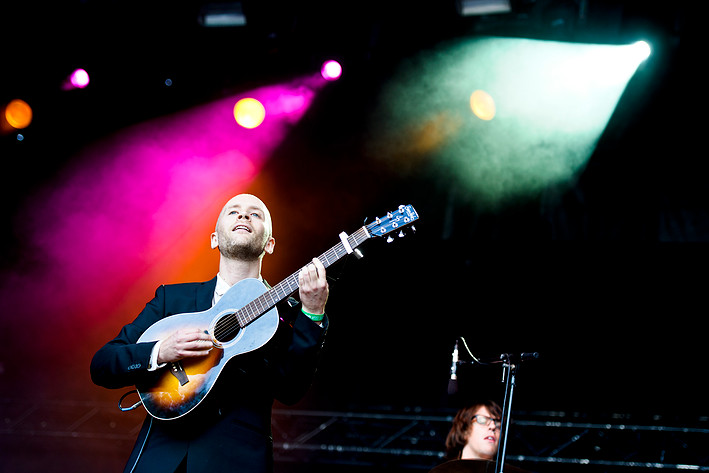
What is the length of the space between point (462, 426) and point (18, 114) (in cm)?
557

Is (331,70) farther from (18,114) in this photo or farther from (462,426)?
(462,426)

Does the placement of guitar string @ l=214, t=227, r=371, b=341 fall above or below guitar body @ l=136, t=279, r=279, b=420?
above

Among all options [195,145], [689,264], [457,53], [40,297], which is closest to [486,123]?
[457,53]

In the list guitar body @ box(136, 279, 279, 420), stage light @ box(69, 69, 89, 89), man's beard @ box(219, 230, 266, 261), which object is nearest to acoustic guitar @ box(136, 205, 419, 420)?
guitar body @ box(136, 279, 279, 420)

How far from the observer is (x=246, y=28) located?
6.12 meters

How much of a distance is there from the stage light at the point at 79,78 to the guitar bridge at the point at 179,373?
474 cm

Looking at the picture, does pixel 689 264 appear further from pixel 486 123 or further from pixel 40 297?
pixel 40 297

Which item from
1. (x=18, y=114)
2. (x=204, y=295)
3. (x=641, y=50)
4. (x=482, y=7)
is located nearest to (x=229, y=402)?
(x=204, y=295)

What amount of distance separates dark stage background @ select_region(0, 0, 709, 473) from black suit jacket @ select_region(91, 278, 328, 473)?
324 cm

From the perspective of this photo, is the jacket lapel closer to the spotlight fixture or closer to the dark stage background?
the dark stage background

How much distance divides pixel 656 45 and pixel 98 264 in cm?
613

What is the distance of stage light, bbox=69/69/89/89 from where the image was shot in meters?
6.57

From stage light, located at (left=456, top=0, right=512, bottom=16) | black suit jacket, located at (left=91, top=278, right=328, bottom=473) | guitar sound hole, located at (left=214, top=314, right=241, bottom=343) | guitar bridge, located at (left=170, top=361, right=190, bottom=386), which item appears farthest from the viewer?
stage light, located at (left=456, top=0, right=512, bottom=16)

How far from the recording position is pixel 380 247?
700cm
